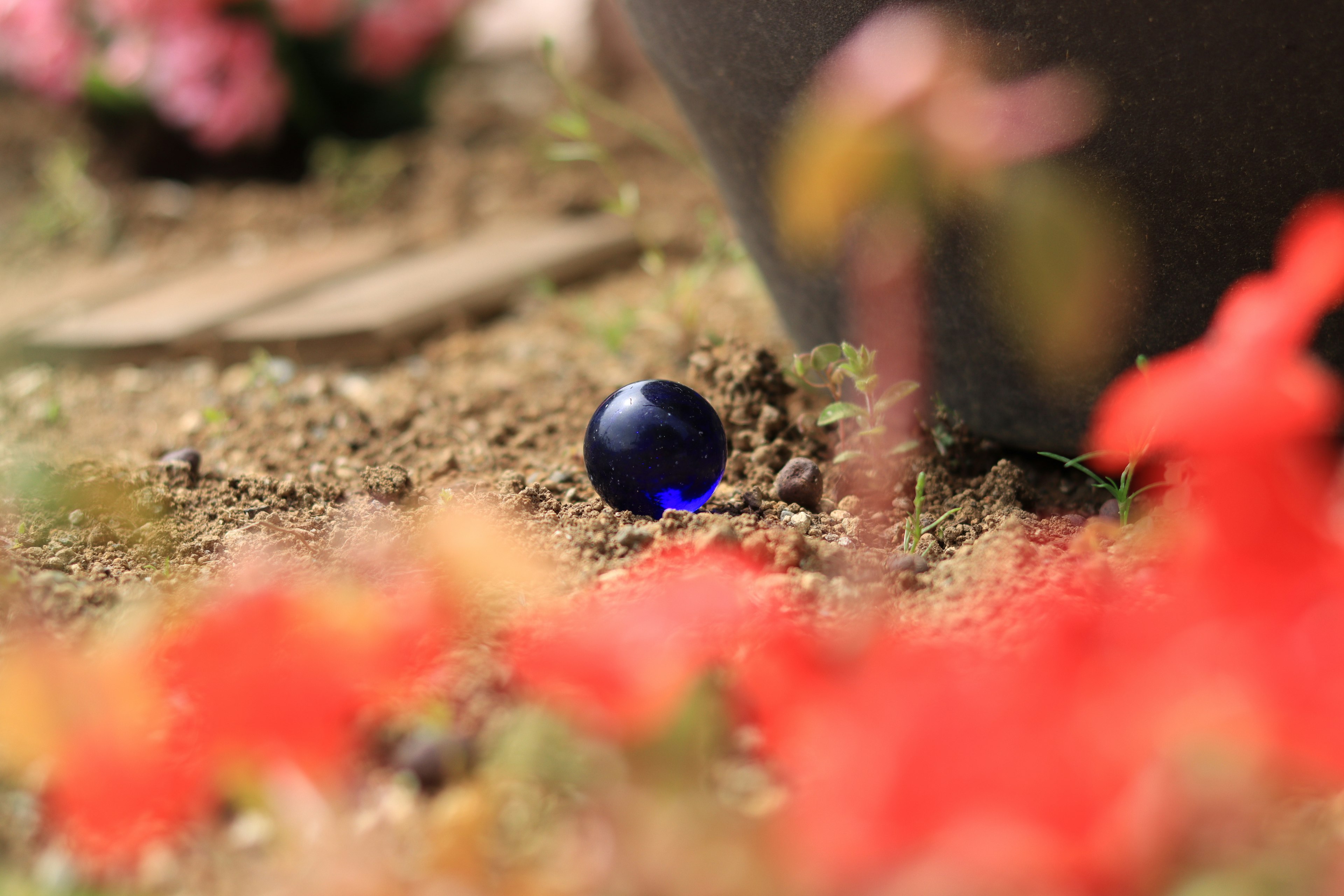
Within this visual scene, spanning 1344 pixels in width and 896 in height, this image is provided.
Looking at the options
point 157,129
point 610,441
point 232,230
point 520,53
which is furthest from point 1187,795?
point 520,53

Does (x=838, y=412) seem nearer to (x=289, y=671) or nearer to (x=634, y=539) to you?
(x=634, y=539)

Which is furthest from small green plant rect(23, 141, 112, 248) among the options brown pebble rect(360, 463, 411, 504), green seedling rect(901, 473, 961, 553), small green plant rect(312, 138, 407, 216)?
green seedling rect(901, 473, 961, 553)

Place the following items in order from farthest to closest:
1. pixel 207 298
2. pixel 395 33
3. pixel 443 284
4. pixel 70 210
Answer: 1. pixel 395 33
2. pixel 70 210
3. pixel 207 298
4. pixel 443 284

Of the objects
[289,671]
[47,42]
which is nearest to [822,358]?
[289,671]

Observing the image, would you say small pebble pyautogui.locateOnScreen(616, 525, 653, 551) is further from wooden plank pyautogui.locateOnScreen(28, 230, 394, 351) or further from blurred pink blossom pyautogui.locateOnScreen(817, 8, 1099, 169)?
wooden plank pyautogui.locateOnScreen(28, 230, 394, 351)

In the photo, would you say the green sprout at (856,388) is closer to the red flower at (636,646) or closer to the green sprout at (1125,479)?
the green sprout at (1125,479)

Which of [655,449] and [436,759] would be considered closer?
[436,759]

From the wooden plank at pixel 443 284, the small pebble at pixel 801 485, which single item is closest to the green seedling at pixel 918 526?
the small pebble at pixel 801 485
